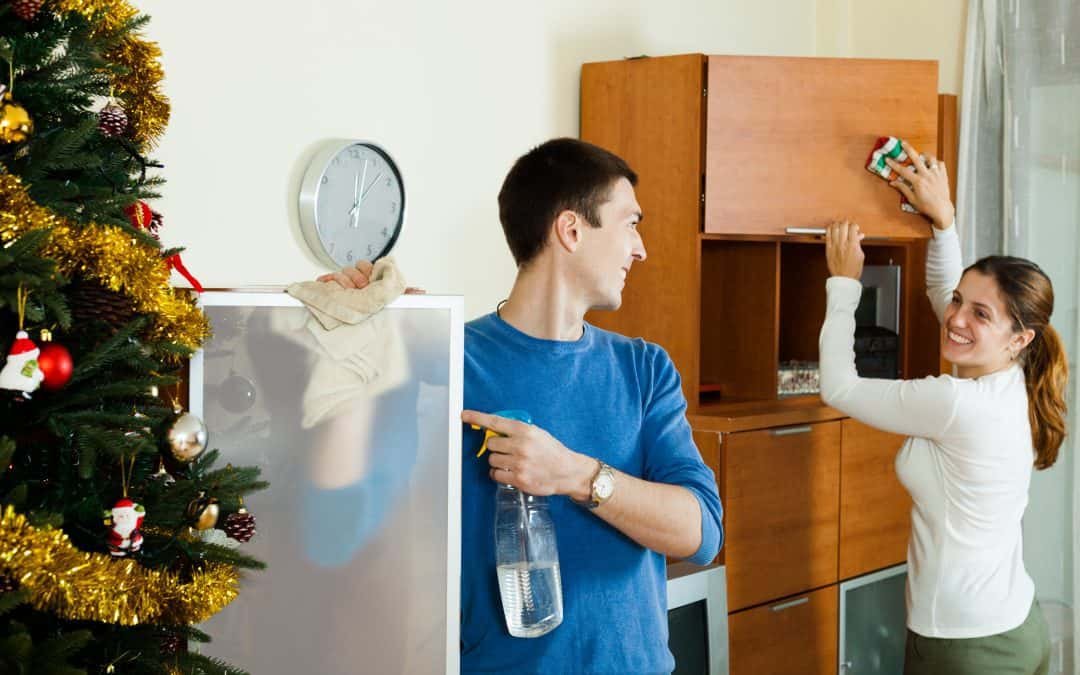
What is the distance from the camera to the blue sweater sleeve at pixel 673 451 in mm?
1666

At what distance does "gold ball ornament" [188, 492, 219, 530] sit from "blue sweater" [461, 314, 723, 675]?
53 cm

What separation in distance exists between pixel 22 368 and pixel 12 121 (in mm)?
208

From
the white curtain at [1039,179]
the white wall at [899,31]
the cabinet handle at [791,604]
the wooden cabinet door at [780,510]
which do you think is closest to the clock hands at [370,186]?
the wooden cabinet door at [780,510]

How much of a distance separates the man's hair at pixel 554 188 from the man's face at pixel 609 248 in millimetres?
14

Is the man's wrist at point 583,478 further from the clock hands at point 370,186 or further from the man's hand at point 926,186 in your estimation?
the man's hand at point 926,186

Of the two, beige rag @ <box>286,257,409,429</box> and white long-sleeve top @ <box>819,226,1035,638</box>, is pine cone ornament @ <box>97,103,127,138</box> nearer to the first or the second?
beige rag @ <box>286,257,409,429</box>

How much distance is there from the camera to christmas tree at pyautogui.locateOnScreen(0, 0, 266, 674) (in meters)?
0.95

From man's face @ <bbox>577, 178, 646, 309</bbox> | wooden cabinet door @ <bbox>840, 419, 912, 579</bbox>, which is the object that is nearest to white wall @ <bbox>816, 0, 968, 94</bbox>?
wooden cabinet door @ <bbox>840, 419, 912, 579</bbox>

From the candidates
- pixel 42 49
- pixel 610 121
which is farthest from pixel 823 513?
pixel 42 49

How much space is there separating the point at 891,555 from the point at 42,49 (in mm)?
2786

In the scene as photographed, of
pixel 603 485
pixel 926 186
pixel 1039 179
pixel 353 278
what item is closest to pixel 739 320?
pixel 926 186

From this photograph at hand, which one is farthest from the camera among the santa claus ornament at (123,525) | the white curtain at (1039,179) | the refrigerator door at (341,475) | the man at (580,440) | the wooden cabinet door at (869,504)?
the white curtain at (1039,179)

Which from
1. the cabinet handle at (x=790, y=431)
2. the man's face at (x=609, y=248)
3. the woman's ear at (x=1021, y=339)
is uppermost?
the man's face at (x=609, y=248)

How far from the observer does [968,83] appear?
136 inches
